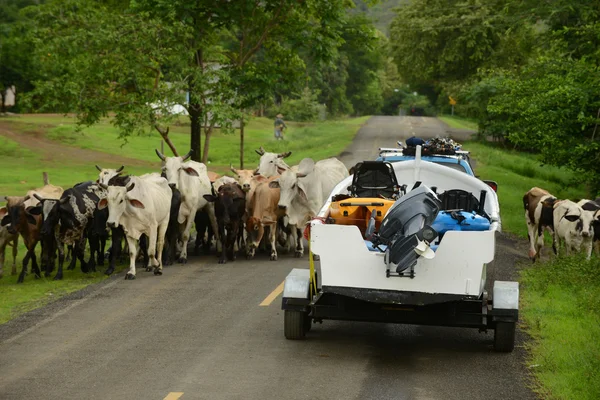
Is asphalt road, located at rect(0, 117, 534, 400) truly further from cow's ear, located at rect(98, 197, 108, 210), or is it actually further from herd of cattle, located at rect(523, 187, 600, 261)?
herd of cattle, located at rect(523, 187, 600, 261)

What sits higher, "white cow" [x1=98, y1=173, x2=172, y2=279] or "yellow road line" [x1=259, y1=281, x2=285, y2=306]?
"white cow" [x1=98, y1=173, x2=172, y2=279]

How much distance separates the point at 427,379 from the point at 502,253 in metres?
11.1

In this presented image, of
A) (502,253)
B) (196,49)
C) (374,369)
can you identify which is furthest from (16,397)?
(196,49)

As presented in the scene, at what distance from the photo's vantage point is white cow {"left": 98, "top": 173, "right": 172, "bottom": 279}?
56.4ft

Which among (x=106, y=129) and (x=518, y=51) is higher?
(x=518, y=51)

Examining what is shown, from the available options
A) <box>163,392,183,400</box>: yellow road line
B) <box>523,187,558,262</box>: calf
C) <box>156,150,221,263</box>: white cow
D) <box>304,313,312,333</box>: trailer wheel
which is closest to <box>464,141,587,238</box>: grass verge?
<box>523,187,558,262</box>: calf

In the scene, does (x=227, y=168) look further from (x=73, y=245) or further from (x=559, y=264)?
(x=559, y=264)

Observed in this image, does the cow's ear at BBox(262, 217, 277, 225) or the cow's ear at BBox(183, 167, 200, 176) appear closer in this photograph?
the cow's ear at BBox(262, 217, 277, 225)

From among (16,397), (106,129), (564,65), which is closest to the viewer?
(16,397)

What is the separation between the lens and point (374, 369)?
1041cm

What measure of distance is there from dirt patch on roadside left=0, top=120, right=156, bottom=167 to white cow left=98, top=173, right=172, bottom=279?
26063 mm

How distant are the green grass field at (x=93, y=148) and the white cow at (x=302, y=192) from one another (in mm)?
10826

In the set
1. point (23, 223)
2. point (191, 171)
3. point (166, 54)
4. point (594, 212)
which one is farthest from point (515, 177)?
point (23, 223)

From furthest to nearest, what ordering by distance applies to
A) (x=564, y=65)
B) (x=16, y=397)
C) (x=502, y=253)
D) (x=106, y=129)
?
(x=106, y=129) < (x=564, y=65) < (x=502, y=253) < (x=16, y=397)
